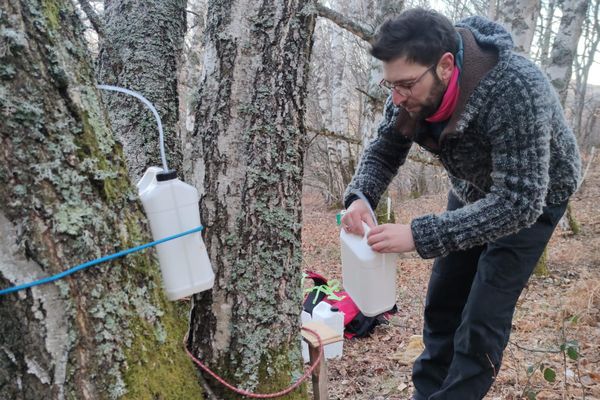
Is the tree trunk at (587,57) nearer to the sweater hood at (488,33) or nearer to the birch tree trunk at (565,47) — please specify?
the birch tree trunk at (565,47)

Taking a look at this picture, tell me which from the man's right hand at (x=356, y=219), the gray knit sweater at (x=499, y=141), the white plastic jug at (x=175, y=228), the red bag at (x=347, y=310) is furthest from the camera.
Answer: the red bag at (x=347, y=310)

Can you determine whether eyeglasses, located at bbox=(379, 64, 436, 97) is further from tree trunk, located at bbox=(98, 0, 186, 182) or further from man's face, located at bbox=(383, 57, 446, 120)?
tree trunk, located at bbox=(98, 0, 186, 182)

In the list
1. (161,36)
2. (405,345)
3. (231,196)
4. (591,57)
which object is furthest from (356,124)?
(231,196)

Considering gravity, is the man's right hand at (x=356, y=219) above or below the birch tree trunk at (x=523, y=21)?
below

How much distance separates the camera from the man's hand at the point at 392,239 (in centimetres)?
165

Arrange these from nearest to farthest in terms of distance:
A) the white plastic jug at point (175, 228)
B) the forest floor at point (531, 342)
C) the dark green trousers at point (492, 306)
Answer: the white plastic jug at point (175, 228) < the dark green trousers at point (492, 306) < the forest floor at point (531, 342)

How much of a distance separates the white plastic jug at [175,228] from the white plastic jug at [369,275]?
687 millimetres

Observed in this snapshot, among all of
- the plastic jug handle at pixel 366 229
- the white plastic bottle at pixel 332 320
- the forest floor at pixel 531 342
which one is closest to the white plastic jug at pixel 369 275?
the plastic jug handle at pixel 366 229

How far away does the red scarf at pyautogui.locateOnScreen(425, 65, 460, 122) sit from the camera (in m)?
1.72

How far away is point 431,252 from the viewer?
1646 mm

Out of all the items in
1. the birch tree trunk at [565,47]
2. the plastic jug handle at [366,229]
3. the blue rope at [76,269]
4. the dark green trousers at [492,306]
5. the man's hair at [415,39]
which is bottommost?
the dark green trousers at [492,306]

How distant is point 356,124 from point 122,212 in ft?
48.2

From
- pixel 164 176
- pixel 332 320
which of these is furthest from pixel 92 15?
pixel 332 320

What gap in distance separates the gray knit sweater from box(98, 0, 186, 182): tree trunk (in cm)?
139
